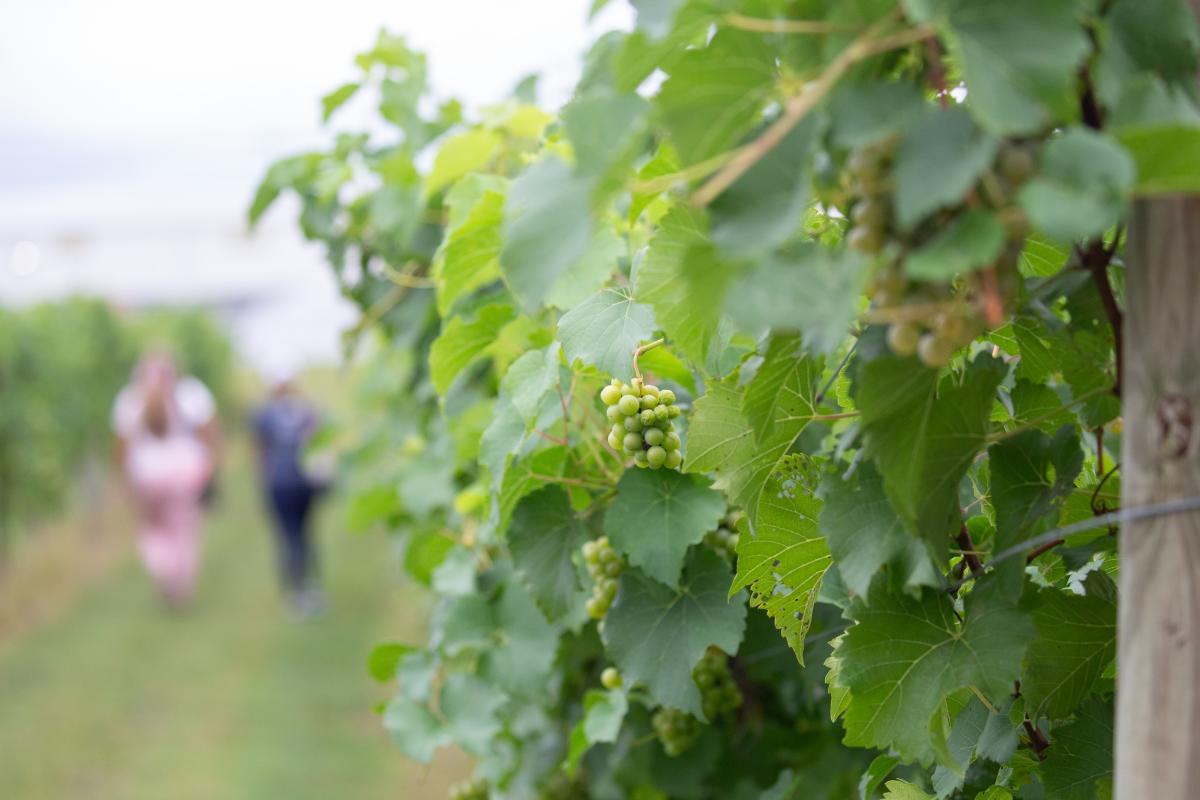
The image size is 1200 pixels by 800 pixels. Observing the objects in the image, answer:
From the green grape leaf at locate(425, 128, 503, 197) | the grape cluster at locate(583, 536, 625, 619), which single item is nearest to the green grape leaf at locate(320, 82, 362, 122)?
the green grape leaf at locate(425, 128, 503, 197)

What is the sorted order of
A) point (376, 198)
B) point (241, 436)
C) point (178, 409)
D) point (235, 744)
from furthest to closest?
1. point (241, 436)
2. point (178, 409)
3. point (235, 744)
4. point (376, 198)

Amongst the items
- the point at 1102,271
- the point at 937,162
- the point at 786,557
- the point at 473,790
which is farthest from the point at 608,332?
the point at 473,790

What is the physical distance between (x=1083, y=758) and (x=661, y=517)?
23.6 inches

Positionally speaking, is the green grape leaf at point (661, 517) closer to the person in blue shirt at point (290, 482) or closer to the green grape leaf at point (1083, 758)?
the green grape leaf at point (1083, 758)

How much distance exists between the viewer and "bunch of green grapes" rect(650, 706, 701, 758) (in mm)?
2117

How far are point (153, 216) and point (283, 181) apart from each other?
105ft

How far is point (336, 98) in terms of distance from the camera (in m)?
2.92

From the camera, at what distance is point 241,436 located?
21.0m

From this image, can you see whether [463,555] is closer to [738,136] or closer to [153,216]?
[738,136]

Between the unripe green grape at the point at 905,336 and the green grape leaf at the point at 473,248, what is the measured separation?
3.14 ft

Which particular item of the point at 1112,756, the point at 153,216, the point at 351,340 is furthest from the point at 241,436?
the point at 1112,756

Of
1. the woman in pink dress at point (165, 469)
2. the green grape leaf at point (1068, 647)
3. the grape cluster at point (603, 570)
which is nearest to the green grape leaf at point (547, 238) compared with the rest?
the green grape leaf at point (1068, 647)

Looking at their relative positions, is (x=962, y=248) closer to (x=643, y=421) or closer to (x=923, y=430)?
(x=923, y=430)

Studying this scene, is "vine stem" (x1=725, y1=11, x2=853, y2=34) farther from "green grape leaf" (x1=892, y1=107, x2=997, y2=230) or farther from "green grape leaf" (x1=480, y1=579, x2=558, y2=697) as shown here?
"green grape leaf" (x1=480, y1=579, x2=558, y2=697)
